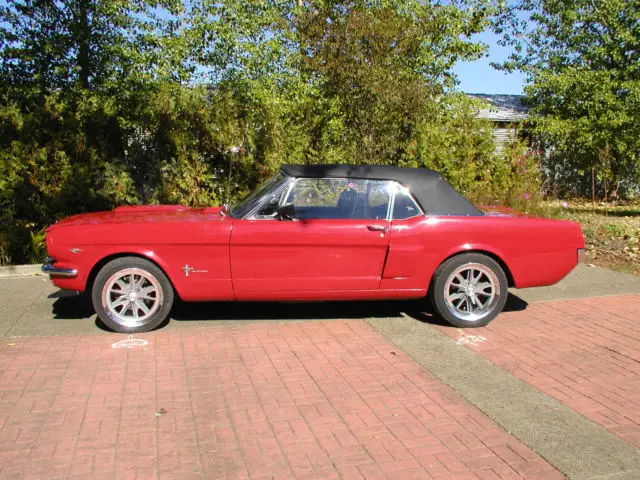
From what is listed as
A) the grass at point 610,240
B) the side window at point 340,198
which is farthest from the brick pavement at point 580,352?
the grass at point 610,240

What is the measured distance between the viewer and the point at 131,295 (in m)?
5.62

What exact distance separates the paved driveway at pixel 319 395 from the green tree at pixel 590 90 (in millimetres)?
13114

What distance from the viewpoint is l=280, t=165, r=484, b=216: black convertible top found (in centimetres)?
598

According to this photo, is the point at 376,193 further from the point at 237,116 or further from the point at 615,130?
the point at 615,130

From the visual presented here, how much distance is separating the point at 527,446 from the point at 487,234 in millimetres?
2607

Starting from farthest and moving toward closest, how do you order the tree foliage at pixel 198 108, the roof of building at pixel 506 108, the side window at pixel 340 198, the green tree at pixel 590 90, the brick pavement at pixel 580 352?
the roof of building at pixel 506 108, the green tree at pixel 590 90, the tree foliage at pixel 198 108, the side window at pixel 340 198, the brick pavement at pixel 580 352

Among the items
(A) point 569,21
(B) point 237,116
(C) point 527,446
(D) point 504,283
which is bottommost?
(C) point 527,446

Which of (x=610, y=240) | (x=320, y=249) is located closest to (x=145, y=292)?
(x=320, y=249)

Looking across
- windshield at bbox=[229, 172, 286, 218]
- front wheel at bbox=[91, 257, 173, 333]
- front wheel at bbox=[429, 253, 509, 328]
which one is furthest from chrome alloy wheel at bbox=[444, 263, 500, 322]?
front wheel at bbox=[91, 257, 173, 333]

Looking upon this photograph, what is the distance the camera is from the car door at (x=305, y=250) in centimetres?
566

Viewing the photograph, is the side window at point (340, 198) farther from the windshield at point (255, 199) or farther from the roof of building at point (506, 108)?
the roof of building at point (506, 108)

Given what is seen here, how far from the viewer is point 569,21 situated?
19.7m

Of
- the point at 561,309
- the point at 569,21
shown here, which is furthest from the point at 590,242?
the point at 569,21

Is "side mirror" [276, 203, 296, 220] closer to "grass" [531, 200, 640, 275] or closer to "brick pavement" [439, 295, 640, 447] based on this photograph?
"brick pavement" [439, 295, 640, 447]
